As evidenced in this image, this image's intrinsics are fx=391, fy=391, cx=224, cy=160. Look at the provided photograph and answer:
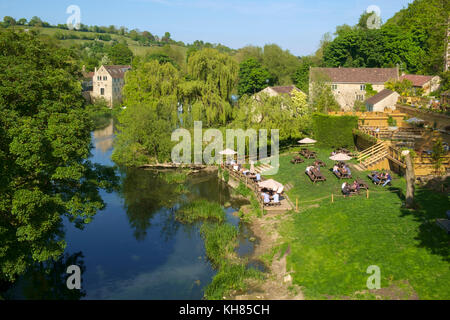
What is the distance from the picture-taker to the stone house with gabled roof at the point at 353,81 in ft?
224

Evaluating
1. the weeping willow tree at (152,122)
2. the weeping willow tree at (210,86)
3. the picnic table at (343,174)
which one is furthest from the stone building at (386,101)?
the weeping willow tree at (152,122)

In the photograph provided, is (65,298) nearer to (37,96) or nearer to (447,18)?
(37,96)

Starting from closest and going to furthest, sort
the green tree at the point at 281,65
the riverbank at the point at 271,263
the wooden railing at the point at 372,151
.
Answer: the riverbank at the point at 271,263, the wooden railing at the point at 372,151, the green tree at the point at 281,65

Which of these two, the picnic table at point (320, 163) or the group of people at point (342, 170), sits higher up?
the picnic table at point (320, 163)

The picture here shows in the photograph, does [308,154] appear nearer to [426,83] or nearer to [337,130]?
[337,130]

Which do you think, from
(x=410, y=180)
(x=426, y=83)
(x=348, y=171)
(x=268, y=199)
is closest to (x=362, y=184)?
(x=348, y=171)

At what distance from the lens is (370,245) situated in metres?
21.8

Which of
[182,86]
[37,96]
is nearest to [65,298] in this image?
[37,96]

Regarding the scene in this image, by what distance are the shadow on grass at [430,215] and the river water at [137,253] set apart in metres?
10.5

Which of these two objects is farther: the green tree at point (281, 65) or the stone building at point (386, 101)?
the green tree at point (281, 65)

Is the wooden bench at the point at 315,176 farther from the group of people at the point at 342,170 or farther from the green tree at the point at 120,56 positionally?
the green tree at the point at 120,56

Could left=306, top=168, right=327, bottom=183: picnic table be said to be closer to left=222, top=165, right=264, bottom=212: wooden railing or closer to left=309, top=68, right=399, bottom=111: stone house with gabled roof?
left=222, top=165, right=264, bottom=212: wooden railing
